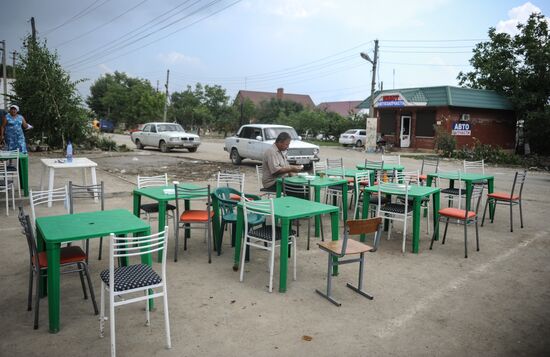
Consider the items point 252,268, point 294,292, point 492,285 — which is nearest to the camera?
point 294,292

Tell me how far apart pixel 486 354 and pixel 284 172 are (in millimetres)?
4465

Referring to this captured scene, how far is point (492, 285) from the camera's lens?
201 inches

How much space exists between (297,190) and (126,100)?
54.8m

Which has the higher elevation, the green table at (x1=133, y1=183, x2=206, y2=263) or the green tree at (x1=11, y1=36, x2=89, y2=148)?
the green tree at (x1=11, y1=36, x2=89, y2=148)

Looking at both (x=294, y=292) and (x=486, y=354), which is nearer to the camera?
(x=486, y=354)

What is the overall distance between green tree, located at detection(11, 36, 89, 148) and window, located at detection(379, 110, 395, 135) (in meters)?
20.2

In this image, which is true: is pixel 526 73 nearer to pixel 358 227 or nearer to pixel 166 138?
pixel 166 138

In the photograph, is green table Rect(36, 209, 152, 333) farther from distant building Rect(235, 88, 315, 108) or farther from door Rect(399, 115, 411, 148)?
distant building Rect(235, 88, 315, 108)

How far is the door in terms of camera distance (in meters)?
29.7

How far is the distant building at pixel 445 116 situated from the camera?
2702cm

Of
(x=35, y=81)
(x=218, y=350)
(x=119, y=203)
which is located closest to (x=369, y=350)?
(x=218, y=350)

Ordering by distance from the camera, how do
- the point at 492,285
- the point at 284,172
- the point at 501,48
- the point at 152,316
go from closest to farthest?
the point at 152,316 → the point at 492,285 → the point at 284,172 → the point at 501,48

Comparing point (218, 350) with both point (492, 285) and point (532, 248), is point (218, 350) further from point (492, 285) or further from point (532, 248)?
point (532, 248)

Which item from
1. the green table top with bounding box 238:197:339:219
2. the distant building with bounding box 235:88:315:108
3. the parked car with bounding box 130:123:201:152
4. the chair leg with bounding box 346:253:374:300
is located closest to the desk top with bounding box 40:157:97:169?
the green table top with bounding box 238:197:339:219
